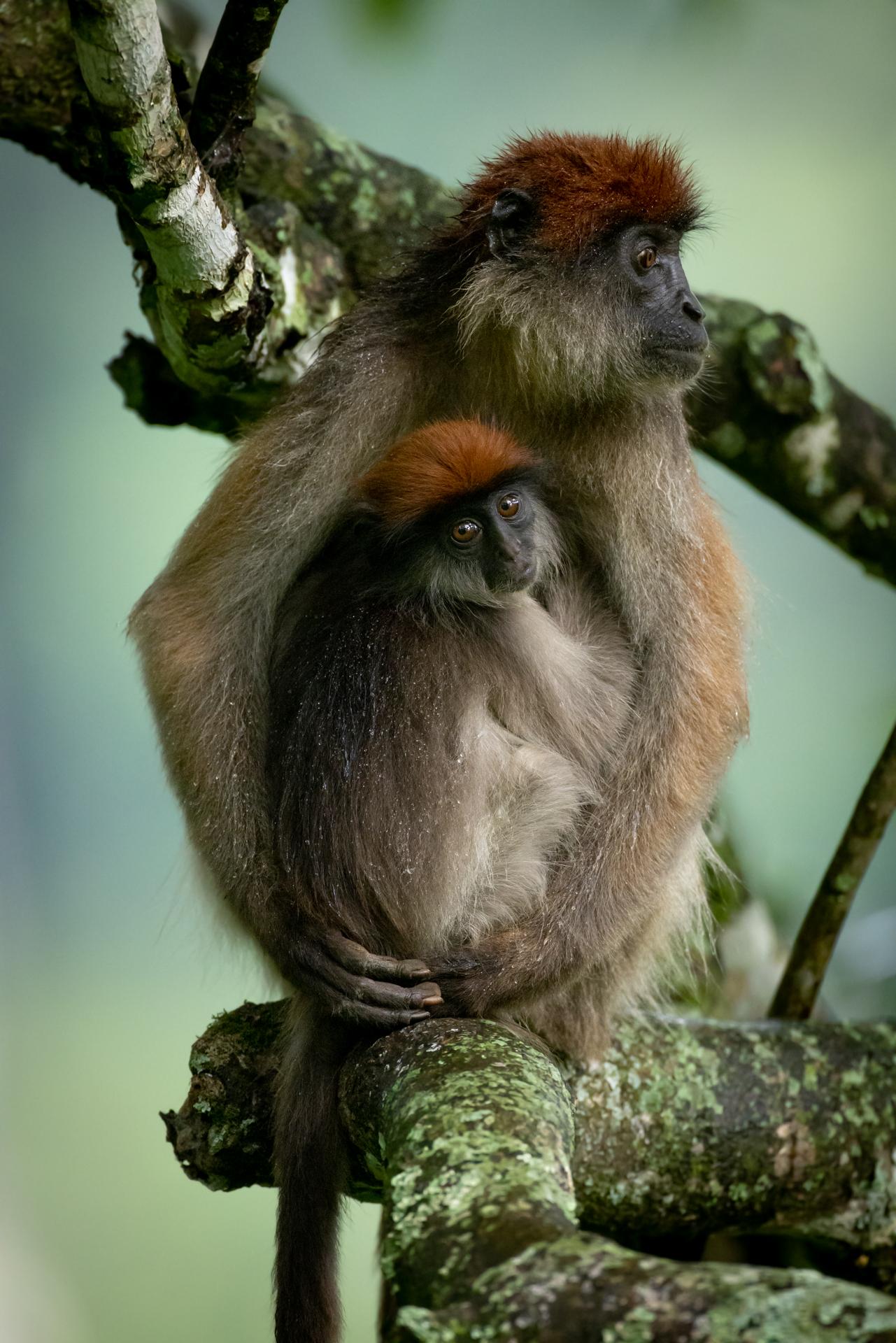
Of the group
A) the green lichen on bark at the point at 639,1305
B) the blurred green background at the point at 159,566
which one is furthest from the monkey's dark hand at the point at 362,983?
the blurred green background at the point at 159,566

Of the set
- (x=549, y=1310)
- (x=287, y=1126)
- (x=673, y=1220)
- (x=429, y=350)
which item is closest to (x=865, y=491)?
(x=429, y=350)

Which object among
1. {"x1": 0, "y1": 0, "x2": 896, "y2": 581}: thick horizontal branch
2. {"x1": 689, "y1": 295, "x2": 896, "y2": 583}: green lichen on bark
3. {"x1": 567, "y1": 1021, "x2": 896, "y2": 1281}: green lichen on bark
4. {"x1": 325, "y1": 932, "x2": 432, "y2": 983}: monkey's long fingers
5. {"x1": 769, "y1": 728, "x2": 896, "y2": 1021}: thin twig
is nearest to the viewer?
{"x1": 325, "y1": 932, "x2": 432, "y2": 983}: monkey's long fingers

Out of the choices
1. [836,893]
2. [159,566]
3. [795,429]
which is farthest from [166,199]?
[159,566]

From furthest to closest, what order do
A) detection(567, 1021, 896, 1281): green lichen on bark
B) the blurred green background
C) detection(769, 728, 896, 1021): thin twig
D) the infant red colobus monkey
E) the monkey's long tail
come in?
the blurred green background, detection(769, 728, 896, 1021): thin twig, detection(567, 1021, 896, 1281): green lichen on bark, the infant red colobus monkey, the monkey's long tail

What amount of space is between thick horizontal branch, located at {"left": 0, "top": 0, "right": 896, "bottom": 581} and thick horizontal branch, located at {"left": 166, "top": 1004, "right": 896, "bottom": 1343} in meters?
1.96

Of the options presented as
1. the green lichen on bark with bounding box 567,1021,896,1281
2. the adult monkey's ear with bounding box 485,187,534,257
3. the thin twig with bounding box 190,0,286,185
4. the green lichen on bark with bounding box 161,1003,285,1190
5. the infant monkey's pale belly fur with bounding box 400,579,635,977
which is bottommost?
the green lichen on bark with bounding box 567,1021,896,1281

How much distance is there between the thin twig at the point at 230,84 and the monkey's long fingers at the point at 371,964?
1893 mm

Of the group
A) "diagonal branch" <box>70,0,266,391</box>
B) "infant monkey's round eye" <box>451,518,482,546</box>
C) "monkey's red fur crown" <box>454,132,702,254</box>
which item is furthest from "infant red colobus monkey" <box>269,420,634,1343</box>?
"diagonal branch" <box>70,0,266,391</box>

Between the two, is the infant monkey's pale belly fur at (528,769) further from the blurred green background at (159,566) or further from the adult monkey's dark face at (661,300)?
the blurred green background at (159,566)

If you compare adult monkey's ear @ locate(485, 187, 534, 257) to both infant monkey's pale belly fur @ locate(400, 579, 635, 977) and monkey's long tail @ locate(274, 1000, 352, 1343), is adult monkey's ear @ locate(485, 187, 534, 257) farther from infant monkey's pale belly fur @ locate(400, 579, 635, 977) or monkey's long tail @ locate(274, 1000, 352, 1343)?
monkey's long tail @ locate(274, 1000, 352, 1343)

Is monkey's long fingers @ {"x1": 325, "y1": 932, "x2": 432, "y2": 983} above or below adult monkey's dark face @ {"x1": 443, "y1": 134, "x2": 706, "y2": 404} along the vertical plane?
below

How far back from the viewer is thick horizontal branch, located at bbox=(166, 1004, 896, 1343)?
1296 mm

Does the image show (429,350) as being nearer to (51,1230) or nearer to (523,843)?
(523,843)

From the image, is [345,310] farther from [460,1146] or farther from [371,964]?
[460,1146]
